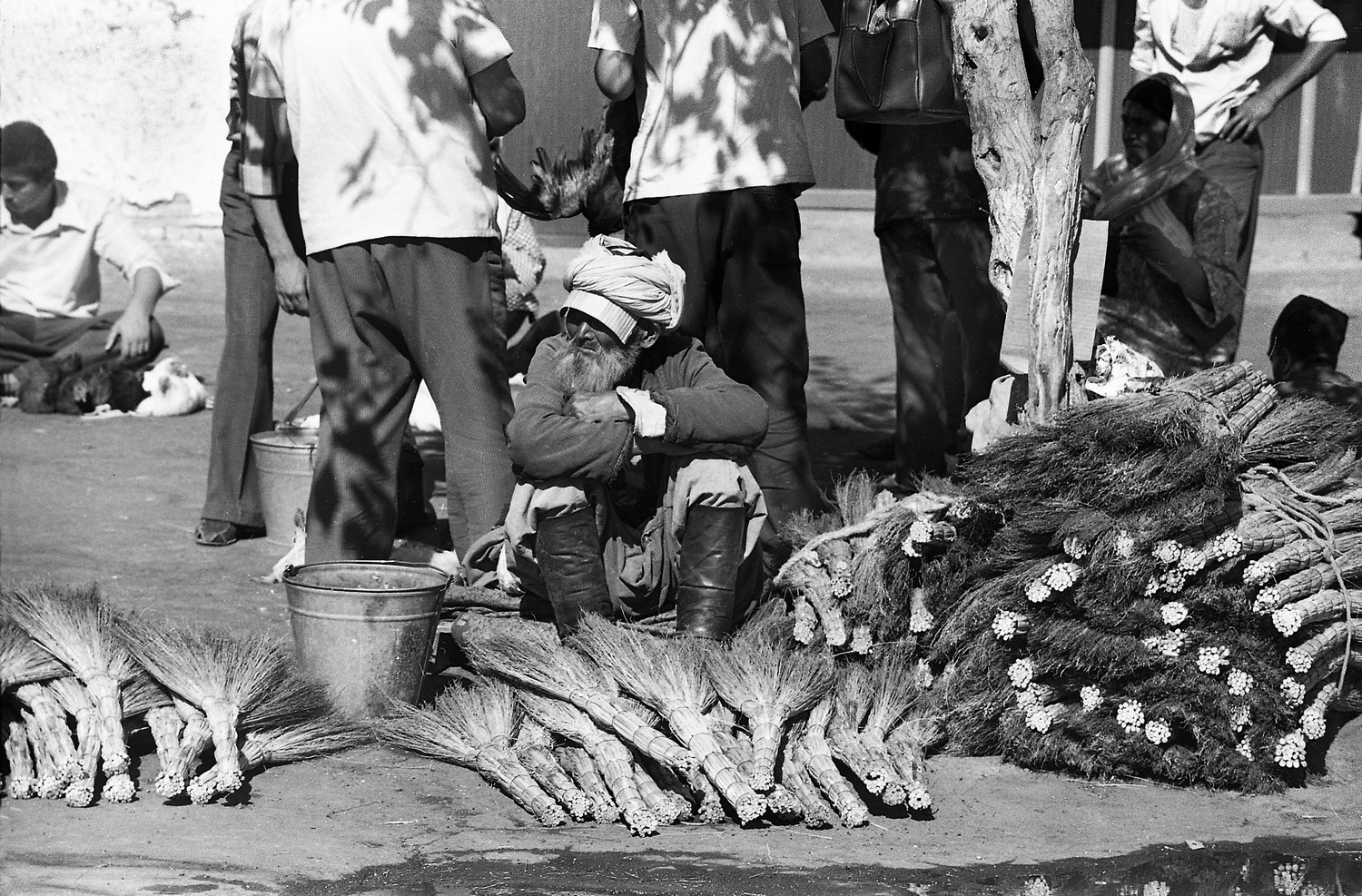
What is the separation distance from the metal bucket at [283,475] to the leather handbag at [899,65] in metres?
2.29

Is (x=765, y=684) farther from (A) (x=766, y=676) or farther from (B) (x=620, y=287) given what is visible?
(B) (x=620, y=287)

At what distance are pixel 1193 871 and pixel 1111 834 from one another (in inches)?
9.1

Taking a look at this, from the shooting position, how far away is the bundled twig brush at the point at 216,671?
3.89m

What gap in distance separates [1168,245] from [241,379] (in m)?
3.66

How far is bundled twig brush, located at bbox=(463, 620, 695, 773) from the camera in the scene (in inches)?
149

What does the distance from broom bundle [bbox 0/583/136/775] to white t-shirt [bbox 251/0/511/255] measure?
1.31 metres

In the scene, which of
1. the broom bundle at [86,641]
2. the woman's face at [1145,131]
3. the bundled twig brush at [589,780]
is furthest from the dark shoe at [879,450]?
the broom bundle at [86,641]

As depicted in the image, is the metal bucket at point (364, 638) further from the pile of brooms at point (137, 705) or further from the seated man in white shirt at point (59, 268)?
the seated man in white shirt at point (59, 268)

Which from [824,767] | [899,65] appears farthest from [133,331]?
[824,767]

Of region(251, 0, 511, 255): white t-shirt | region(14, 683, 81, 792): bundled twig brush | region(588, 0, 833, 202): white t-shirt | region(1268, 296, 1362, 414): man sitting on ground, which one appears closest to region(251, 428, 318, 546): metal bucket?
region(251, 0, 511, 255): white t-shirt

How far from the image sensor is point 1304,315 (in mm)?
6156

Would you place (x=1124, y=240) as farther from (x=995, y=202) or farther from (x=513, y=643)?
(x=513, y=643)

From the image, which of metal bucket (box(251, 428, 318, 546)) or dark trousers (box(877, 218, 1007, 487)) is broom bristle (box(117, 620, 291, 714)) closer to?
metal bucket (box(251, 428, 318, 546))

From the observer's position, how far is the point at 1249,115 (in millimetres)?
6941
